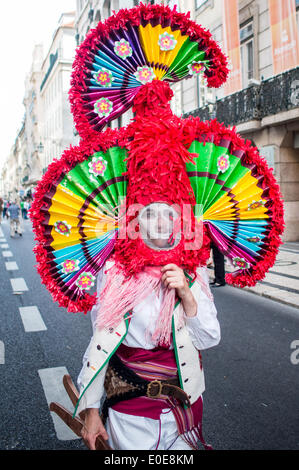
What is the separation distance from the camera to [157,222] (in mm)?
1744

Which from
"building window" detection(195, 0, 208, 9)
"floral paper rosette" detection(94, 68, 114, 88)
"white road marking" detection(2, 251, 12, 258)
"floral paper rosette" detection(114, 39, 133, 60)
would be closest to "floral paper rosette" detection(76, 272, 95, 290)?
"floral paper rosette" detection(94, 68, 114, 88)

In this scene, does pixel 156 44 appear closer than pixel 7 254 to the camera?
Yes

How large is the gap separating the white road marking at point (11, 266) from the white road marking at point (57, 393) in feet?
22.2

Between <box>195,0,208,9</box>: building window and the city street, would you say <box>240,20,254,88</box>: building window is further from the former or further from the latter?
the city street

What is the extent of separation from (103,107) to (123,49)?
26cm

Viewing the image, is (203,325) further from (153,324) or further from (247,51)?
(247,51)

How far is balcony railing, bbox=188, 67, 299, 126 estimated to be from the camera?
1275 cm

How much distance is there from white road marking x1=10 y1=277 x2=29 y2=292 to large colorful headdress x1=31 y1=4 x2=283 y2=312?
22.2 feet

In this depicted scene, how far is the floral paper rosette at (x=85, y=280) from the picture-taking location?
1.89 m

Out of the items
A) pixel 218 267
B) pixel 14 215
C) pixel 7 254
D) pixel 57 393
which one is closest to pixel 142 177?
pixel 57 393

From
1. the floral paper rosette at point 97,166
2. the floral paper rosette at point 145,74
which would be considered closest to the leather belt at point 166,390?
the floral paper rosette at point 97,166
